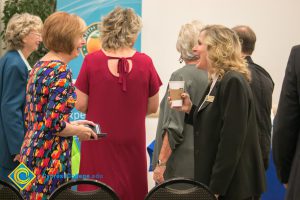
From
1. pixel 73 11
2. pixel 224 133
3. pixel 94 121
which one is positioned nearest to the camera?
pixel 224 133

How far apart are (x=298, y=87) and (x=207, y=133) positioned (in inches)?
21.8

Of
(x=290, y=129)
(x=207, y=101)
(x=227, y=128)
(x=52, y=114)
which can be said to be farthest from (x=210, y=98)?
(x=52, y=114)

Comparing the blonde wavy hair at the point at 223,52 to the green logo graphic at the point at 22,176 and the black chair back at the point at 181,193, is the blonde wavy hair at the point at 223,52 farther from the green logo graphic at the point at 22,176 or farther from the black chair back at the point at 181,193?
the green logo graphic at the point at 22,176

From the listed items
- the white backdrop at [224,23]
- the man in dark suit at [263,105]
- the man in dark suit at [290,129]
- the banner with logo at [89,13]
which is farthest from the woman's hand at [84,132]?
the white backdrop at [224,23]

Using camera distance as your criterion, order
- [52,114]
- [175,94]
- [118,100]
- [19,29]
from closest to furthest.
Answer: [52,114]
[175,94]
[118,100]
[19,29]

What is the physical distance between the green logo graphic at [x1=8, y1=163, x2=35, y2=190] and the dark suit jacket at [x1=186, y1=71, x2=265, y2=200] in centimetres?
85

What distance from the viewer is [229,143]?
107 inches

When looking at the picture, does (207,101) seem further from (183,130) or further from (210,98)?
(183,130)

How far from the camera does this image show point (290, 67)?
248cm

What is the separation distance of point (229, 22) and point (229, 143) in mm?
3406

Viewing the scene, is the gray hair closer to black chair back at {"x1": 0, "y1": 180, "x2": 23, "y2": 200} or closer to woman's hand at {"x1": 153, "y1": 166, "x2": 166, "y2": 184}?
woman's hand at {"x1": 153, "y1": 166, "x2": 166, "y2": 184}

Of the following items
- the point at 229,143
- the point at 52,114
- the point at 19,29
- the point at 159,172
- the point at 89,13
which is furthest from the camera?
the point at 89,13

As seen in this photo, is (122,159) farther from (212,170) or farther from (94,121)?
(212,170)

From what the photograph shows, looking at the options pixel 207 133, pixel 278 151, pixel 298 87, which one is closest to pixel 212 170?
pixel 207 133
